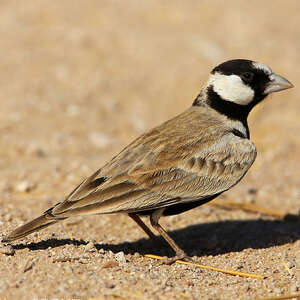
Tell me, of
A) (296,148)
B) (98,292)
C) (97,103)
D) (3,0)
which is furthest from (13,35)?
(98,292)

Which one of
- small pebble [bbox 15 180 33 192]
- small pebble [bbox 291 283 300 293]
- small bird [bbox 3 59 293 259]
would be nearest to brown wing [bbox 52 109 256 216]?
small bird [bbox 3 59 293 259]

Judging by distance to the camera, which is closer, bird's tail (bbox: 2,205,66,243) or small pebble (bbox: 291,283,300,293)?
small pebble (bbox: 291,283,300,293)

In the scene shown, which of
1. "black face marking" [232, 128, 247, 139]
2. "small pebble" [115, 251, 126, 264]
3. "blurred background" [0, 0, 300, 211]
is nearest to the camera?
"small pebble" [115, 251, 126, 264]

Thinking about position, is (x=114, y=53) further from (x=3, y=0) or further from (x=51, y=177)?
(x=51, y=177)

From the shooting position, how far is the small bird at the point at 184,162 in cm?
426

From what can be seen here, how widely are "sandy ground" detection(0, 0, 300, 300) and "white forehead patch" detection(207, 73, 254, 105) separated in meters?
1.35

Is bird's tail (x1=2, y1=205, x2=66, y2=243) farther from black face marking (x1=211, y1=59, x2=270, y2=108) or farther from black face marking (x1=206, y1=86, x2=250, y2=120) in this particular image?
black face marking (x1=211, y1=59, x2=270, y2=108)

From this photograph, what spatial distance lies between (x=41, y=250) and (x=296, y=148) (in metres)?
4.88

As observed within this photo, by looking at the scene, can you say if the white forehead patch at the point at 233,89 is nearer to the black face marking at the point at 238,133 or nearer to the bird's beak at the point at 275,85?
the bird's beak at the point at 275,85

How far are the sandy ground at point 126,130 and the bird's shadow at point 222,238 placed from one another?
0.02m

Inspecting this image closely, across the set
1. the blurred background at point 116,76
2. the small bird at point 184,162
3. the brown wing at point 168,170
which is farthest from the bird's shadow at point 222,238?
the blurred background at point 116,76

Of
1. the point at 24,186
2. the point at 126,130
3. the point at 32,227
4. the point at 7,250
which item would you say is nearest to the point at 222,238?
the point at 32,227

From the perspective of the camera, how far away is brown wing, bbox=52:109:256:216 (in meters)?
4.26

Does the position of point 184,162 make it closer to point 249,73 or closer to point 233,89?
point 233,89
